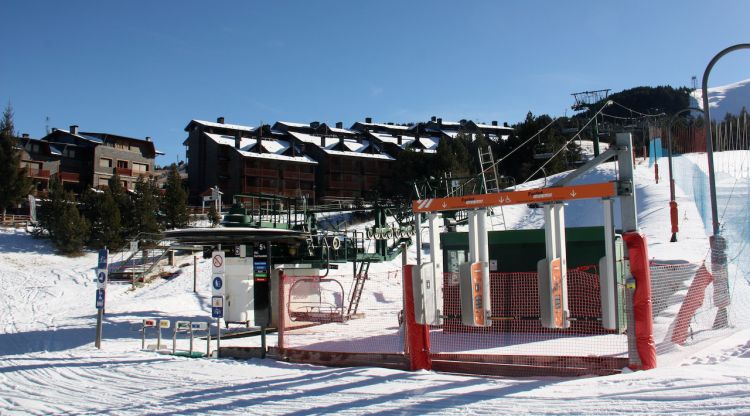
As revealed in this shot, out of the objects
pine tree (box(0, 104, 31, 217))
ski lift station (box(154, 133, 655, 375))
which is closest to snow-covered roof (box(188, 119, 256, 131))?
pine tree (box(0, 104, 31, 217))

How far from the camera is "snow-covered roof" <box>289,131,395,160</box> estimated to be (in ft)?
230

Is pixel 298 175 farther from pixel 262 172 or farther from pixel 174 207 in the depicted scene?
pixel 174 207

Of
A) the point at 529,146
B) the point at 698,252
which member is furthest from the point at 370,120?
the point at 698,252

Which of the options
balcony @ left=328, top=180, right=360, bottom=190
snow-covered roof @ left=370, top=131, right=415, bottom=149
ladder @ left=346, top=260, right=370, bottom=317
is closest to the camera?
ladder @ left=346, top=260, right=370, bottom=317

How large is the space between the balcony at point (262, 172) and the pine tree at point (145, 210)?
1754 cm

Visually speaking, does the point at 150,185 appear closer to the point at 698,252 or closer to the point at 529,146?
the point at 529,146

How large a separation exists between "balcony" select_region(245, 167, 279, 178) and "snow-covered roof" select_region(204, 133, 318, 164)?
4.38 ft

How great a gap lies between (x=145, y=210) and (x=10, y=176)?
12.0 metres

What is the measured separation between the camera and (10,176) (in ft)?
157

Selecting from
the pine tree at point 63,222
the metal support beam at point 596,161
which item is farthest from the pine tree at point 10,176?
the metal support beam at point 596,161

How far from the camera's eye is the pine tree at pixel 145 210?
44469mm

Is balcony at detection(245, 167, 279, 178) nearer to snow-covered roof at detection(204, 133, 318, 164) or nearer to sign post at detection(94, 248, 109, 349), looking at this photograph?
snow-covered roof at detection(204, 133, 318, 164)

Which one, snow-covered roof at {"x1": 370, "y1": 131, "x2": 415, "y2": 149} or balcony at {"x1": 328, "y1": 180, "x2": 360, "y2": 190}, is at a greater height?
snow-covered roof at {"x1": 370, "y1": 131, "x2": 415, "y2": 149}

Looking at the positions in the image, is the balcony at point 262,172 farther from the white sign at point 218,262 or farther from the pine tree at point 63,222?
the white sign at point 218,262
